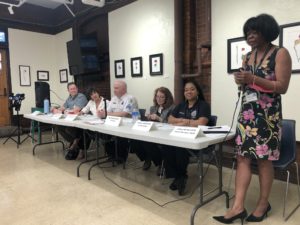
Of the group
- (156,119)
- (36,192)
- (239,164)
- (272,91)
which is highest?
(272,91)

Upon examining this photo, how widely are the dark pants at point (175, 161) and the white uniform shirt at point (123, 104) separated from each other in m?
1.09

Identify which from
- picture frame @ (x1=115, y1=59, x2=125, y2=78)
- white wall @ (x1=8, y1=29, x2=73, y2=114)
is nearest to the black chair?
picture frame @ (x1=115, y1=59, x2=125, y2=78)

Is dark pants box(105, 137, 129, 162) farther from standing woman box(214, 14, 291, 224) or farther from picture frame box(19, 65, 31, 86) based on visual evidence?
picture frame box(19, 65, 31, 86)

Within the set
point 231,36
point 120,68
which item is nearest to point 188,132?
point 231,36

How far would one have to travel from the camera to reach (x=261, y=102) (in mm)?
1727

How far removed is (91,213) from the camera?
6.79ft

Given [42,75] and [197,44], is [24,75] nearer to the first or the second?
[42,75]

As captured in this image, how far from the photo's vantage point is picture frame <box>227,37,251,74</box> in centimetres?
303

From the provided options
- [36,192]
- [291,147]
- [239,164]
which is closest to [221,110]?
[291,147]

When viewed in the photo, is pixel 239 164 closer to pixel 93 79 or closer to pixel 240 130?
pixel 240 130

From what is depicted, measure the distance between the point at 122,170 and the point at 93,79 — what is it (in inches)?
114

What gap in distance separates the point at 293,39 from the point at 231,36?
0.70m

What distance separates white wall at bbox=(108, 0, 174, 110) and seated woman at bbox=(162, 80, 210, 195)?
145 centimetres

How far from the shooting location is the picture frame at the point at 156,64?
13.3ft
